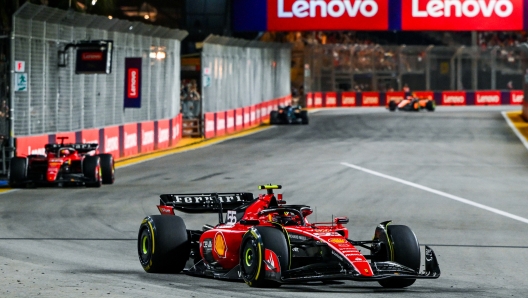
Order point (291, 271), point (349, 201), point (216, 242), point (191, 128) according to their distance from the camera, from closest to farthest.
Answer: point (291, 271)
point (216, 242)
point (349, 201)
point (191, 128)

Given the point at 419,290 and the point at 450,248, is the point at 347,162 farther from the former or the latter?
the point at 419,290

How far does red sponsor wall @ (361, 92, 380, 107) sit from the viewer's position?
70312mm

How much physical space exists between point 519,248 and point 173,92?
888 inches

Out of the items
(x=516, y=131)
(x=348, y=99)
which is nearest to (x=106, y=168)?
(x=516, y=131)

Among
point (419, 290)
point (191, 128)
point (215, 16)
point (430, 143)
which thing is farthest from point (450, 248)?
point (215, 16)

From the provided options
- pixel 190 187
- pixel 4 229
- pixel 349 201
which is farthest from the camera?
pixel 190 187

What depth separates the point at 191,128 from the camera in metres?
38.6

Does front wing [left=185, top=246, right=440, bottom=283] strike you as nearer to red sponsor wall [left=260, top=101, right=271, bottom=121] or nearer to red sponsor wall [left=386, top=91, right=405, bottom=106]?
red sponsor wall [left=260, top=101, right=271, bottom=121]

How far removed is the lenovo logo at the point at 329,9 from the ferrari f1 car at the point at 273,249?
4008cm

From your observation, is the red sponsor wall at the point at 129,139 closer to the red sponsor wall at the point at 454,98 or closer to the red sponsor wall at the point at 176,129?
the red sponsor wall at the point at 176,129

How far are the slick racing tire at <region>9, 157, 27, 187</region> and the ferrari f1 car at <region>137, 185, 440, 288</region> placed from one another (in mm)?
8898

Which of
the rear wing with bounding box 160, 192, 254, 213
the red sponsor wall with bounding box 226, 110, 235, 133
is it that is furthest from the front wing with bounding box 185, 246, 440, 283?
the red sponsor wall with bounding box 226, 110, 235, 133

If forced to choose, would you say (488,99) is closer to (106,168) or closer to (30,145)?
(30,145)

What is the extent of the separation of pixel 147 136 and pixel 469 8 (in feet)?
83.6
